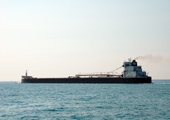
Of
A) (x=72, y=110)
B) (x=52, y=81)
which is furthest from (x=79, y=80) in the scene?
(x=72, y=110)

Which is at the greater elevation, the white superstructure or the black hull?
the white superstructure

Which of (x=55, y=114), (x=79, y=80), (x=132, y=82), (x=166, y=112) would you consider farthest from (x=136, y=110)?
(x=79, y=80)

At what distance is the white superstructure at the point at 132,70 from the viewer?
112312 millimetres

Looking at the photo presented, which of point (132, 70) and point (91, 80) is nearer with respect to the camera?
point (132, 70)

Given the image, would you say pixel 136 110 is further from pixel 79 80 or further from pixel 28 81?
pixel 28 81

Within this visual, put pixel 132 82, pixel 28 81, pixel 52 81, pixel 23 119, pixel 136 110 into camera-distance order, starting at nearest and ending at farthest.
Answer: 1. pixel 23 119
2. pixel 136 110
3. pixel 132 82
4. pixel 52 81
5. pixel 28 81

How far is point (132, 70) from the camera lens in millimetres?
112875

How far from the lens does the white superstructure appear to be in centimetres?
11231

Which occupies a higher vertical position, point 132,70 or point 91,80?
point 132,70

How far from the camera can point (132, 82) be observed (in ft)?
369

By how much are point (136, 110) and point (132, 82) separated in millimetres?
77500

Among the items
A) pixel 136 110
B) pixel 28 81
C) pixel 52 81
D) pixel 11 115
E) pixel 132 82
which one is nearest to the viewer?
pixel 11 115

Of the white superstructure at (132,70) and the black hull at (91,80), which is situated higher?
the white superstructure at (132,70)

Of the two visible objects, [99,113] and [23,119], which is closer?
[23,119]
